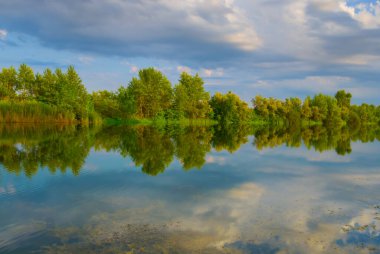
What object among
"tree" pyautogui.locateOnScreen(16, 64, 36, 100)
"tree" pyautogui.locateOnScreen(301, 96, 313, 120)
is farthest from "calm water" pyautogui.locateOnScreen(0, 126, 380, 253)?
"tree" pyautogui.locateOnScreen(301, 96, 313, 120)

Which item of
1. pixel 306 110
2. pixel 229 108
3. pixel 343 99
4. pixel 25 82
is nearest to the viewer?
pixel 25 82

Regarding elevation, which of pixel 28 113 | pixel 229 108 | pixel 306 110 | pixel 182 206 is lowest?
pixel 182 206

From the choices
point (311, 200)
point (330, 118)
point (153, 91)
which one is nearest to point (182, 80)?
point (153, 91)

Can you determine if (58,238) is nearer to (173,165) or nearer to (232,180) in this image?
(232,180)

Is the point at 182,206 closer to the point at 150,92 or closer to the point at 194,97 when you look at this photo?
the point at 150,92

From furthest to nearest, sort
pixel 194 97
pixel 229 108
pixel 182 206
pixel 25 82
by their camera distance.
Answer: pixel 229 108, pixel 194 97, pixel 25 82, pixel 182 206

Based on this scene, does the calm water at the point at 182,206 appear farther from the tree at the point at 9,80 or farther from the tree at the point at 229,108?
the tree at the point at 229,108

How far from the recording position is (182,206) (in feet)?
37.2

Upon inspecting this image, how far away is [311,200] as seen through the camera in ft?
41.8

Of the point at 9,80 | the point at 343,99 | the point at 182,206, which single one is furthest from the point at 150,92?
the point at 343,99

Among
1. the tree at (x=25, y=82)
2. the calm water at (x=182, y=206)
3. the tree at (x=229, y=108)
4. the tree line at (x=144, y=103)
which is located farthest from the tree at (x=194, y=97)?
the calm water at (x=182, y=206)

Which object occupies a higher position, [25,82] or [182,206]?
[25,82]

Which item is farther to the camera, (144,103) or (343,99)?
(343,99)

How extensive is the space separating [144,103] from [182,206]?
265ft
